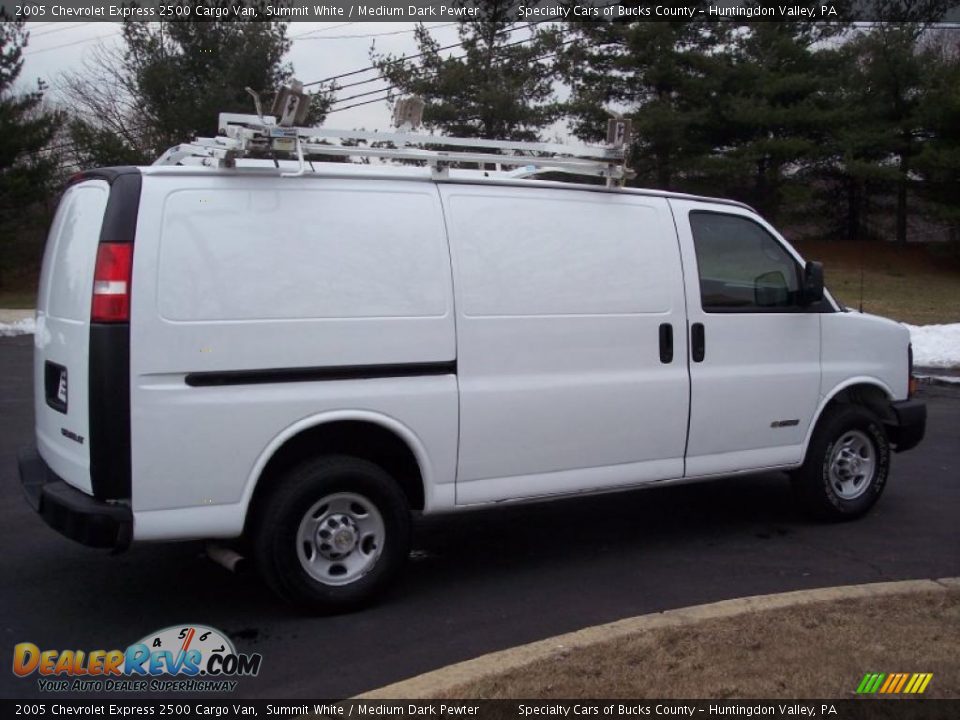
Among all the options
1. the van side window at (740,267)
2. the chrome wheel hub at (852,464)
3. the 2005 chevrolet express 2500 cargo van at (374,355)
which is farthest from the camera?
the chrome wheel hub at (852,464)

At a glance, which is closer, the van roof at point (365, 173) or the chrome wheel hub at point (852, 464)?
the van roof at point (365, 173)

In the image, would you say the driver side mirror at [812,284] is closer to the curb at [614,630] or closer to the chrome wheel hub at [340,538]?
the curb at [614,630]

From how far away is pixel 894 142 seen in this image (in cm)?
3269

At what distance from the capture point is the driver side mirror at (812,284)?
6.17m

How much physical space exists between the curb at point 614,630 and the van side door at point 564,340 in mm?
1037

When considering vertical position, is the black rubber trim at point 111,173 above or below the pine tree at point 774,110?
below

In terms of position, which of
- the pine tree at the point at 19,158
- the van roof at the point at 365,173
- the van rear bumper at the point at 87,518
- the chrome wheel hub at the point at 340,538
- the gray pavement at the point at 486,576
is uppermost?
the pine tree at the point at 19,158

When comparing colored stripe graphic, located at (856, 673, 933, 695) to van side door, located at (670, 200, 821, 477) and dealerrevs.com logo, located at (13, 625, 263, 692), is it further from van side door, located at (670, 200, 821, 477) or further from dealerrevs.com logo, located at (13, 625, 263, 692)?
dealerrevs.com logo, located at (13, 625, 263, 692)

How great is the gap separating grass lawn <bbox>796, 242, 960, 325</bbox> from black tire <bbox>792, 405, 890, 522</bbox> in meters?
14.1

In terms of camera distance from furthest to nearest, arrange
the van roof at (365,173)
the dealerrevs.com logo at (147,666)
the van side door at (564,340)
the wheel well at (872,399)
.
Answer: the wheel well at (872,399) → the van side door at (564,340) → the van roof at (365,173) → the dealerrevs.com logo at (147,666)

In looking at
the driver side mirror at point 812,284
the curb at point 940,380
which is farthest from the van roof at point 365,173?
the curb at point 940,380

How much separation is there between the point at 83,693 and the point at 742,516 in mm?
4507

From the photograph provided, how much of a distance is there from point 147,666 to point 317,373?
1.51 meters

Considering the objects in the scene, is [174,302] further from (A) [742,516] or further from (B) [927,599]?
(A) [742,516]
